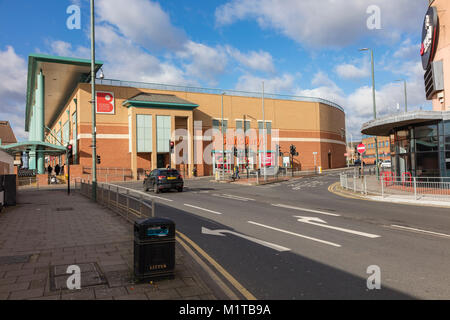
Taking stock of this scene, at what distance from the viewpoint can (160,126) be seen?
43.4 m

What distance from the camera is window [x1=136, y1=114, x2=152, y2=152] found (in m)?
41.9

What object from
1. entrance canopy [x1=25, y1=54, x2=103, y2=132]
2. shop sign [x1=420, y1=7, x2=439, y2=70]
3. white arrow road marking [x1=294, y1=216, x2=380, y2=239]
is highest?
entrance canopy [x1=25, y1=54, x2=103, y2=132]

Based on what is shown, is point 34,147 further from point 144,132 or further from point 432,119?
point 432,119

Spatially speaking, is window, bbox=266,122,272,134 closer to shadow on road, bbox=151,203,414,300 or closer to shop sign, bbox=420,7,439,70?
shop sign, bbox=420,7,439,70

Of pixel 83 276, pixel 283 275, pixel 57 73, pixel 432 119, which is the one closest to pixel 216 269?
pixel 283 275

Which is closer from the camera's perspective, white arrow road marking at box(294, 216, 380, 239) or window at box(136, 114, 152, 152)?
white arrow road marking at box(294, 216, 380, 239)

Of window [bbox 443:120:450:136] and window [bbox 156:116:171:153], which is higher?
window [bbox 156:116:171:153]

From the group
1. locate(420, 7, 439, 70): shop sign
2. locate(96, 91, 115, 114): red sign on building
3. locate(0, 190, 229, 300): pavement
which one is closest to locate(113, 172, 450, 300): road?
locate(0, 190, 229, 300): pavement

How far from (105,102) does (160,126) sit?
7556 mm

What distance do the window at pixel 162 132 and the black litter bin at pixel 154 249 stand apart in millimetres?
39371

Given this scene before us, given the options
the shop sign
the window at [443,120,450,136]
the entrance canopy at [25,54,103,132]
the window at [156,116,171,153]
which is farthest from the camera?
the window at [156,116,171,153]

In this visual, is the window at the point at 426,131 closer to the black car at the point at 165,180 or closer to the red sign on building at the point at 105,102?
the black car at the point at 165,180

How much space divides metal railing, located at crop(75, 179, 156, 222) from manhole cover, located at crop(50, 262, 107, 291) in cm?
174

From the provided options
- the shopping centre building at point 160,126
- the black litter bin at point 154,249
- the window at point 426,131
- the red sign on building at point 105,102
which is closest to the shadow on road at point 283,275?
the black litter bin at point 154,249
